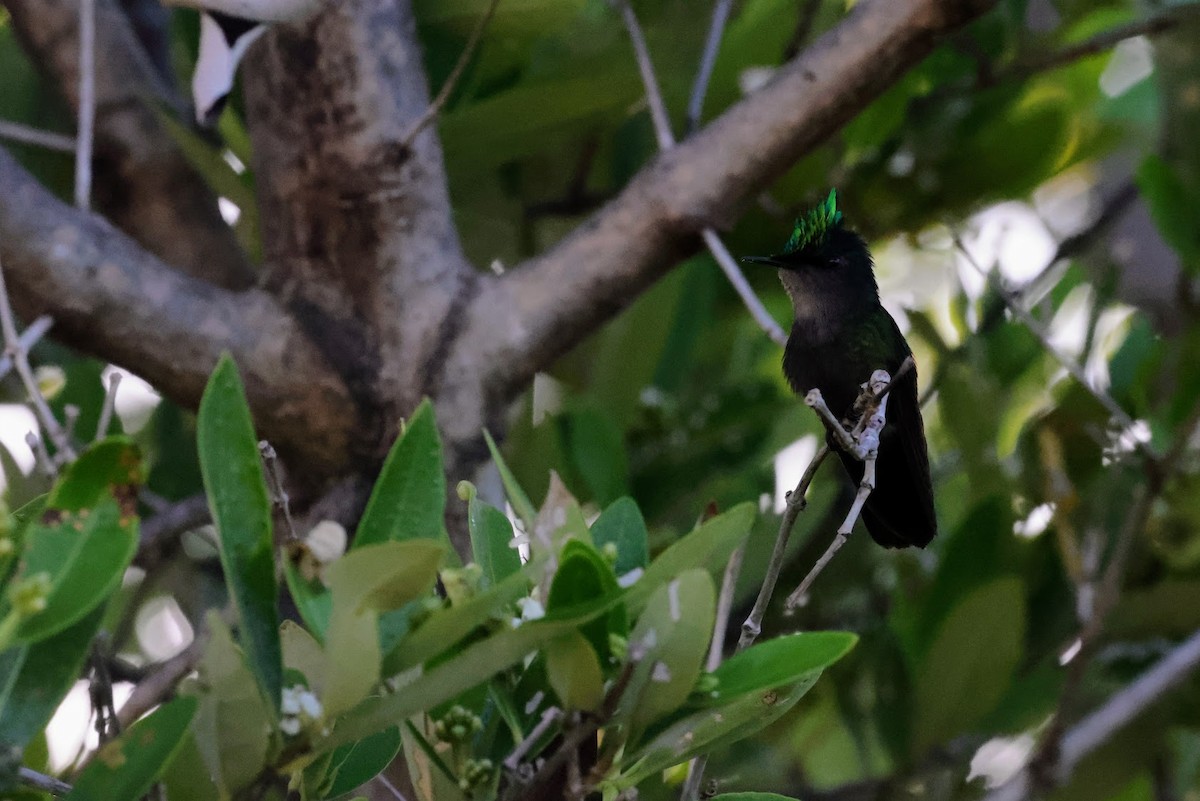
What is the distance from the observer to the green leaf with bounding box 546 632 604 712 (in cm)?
86

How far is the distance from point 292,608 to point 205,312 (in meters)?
0.39

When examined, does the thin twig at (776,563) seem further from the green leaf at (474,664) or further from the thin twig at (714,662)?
the green leaf at (474,664)

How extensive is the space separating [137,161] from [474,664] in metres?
1.48

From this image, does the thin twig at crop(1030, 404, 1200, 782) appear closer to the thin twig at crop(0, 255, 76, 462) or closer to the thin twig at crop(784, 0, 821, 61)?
the thin twig at crop(784, 0, 821, 61)

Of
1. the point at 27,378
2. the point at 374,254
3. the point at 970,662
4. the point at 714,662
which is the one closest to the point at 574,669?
the point at 714,662

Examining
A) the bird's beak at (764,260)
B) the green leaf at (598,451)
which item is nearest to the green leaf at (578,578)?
the bird's beak at (764,260)

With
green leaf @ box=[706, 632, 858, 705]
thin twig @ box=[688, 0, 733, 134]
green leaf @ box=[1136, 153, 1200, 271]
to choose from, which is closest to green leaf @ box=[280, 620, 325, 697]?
green leaf @ box=[706, 632, 858, 705]

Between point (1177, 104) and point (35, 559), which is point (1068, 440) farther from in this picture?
point (35, 559)

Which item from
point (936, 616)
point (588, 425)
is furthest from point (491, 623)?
point (936, 616)

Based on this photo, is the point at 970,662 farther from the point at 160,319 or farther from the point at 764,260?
the point at 160,319

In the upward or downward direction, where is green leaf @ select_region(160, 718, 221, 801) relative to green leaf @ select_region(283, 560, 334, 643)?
downward

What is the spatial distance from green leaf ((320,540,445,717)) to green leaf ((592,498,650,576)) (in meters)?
0.27

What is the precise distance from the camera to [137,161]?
2.06 m

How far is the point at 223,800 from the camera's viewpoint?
904 millimetres
